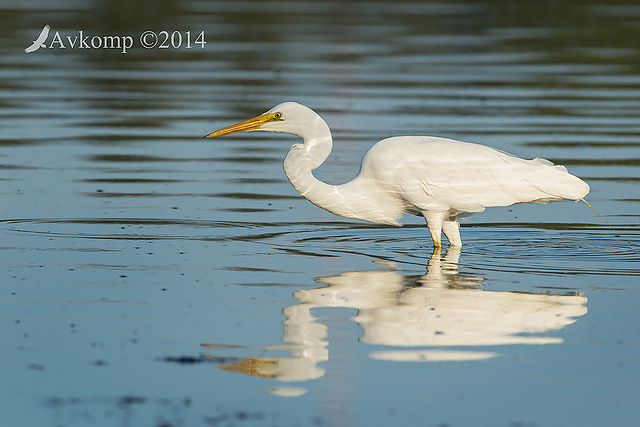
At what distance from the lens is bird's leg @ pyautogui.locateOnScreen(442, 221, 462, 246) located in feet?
35.6

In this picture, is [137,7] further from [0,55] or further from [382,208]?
[382,208]

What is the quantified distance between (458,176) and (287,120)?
1563 millimetres

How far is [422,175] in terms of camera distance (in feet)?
34.2

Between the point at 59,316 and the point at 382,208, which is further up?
the point at 382,208

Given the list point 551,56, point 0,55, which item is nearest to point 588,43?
point 551,56

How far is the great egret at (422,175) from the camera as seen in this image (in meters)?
10.5

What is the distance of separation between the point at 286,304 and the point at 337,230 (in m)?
3.14

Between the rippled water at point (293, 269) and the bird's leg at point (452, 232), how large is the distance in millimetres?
134

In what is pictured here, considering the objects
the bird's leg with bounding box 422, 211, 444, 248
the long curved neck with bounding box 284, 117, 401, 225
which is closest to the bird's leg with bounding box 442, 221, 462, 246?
the bird's leg with bounding box 422, 211, 444, 248

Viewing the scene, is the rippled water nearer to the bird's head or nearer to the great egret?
the great egret

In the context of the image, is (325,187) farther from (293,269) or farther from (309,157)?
(293,269)

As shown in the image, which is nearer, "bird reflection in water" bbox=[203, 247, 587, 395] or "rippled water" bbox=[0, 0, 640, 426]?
"rippled water" bbox=[0, 0, 640, 426]

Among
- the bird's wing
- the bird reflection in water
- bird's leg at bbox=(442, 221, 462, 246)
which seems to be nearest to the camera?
the bird reflection in water

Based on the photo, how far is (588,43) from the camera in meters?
30.6
